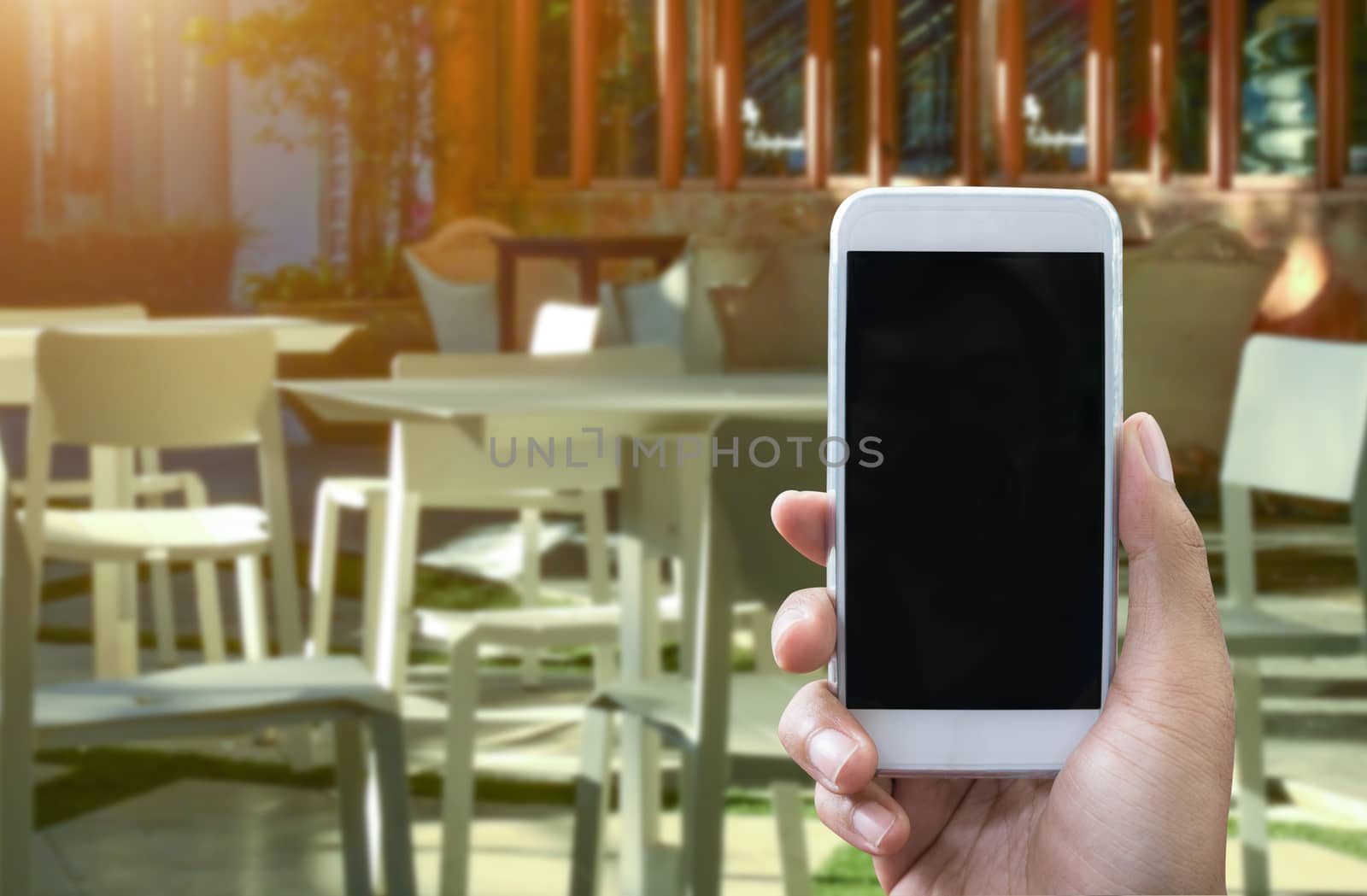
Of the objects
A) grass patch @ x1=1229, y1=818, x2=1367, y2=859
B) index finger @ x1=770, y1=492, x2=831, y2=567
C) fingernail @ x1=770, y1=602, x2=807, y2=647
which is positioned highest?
index finger @ x1=770, y1=492, x2=831, y2=567

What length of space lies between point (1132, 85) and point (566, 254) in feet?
15.4

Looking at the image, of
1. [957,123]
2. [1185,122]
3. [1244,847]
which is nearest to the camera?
[1244,847]

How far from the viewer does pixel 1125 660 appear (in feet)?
2.56

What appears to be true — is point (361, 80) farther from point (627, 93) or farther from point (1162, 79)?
point (1162, 79)

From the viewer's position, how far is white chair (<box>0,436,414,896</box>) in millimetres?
1836

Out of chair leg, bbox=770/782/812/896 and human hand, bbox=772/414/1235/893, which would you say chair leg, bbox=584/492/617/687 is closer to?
chair leg, bbox=770/782/812/896

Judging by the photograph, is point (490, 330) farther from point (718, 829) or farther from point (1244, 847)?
point (718, 829)

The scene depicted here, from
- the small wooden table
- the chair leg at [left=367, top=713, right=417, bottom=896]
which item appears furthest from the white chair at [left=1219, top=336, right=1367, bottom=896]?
the small wooden table

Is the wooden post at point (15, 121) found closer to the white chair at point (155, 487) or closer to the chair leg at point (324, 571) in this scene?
the white chair at point (155, 487)

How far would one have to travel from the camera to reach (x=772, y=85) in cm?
1172

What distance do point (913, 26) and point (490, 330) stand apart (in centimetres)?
410

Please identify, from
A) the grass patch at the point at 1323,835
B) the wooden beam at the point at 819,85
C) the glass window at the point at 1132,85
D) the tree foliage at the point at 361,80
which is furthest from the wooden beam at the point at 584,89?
the grass patch at the point at 1323,835

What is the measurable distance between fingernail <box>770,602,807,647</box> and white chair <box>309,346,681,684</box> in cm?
144

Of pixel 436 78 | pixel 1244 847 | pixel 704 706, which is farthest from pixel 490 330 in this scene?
pixel 704 706
